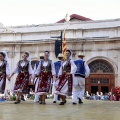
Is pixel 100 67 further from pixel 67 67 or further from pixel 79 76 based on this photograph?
pixel 67 67

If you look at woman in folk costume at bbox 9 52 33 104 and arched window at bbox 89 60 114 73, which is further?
arched window at bbox 89 60 114 73

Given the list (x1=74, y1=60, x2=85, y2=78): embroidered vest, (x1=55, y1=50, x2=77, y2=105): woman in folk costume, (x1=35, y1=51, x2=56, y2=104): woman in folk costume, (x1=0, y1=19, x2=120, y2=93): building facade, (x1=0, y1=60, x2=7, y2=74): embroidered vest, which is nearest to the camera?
(x1=55, y1=50, x2=77, y2=105): woman in folk costume

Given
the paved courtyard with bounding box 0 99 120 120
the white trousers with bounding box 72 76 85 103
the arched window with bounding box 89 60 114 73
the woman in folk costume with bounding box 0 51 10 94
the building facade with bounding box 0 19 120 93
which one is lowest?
the paved courtyard with bounding box 0 99 120 120

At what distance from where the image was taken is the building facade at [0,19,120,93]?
93.8 ft

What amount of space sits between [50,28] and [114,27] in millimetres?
6447

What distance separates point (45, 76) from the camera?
10.3 meters

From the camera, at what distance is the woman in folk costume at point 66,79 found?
10.1 metres

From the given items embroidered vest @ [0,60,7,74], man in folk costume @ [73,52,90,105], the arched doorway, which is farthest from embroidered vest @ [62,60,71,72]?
the arched doorway

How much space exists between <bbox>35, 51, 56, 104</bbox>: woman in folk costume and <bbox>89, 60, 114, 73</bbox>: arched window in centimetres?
1891

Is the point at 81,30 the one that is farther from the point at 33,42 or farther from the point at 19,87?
the point at 19,87

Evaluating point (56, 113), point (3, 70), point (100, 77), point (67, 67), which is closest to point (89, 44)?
point (100, 77)

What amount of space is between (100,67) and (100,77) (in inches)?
38.8

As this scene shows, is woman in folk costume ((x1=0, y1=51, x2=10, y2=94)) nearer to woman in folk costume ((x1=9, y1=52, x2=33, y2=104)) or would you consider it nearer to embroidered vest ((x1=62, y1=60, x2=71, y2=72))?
woman in folk costume ((x1=9, y1=52, x2=33, y2=104))

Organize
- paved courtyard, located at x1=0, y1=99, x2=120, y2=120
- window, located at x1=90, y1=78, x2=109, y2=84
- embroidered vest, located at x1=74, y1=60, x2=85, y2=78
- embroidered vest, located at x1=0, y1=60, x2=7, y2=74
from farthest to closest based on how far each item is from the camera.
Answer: window, located at x1=90, y1=78, x2=109, y2=84 < embroidered vest, located at x1=74, y1=60, x2=85, y2=78 < embroidered vest, located at x1=0, y1=60, x2=7, y2=74 < paved courtyard, located at x1=0, y1=99, x2=120, y2=120
